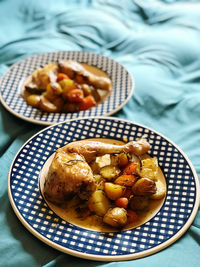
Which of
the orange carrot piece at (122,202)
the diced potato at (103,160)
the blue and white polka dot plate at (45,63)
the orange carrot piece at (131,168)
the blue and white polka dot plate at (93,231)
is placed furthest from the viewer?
the blue and white polka dot plate at (45,63)

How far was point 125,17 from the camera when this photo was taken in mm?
2809

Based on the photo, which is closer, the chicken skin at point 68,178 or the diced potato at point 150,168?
the chicken skin at point 68,178

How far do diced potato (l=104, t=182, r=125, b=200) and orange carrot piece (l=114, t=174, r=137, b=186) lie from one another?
0.11 feet

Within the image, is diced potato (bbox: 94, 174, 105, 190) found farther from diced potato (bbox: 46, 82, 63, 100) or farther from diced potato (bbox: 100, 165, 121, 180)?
diced potato (bbox: 46, 82, 63, 100)

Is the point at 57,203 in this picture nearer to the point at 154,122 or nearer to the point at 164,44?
the point at 154,122

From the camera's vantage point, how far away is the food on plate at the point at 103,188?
128cm

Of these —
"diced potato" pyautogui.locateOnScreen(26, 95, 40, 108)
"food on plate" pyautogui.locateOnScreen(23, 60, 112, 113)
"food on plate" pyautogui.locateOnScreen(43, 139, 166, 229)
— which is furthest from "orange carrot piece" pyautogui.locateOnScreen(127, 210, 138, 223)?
"diced potato" pyautogui.locateOnScreen(26, 95, 40, 108)

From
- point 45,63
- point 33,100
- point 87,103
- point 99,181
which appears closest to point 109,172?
point 99,181

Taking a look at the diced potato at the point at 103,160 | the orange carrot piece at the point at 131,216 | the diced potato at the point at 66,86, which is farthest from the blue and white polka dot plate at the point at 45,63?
the orange carrot piece at the point at 131,216

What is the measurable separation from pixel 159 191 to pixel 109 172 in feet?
0.70

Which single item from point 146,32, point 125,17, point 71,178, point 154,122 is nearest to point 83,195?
point 71,178

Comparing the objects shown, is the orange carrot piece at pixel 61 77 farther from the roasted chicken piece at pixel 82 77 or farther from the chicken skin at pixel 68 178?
the chicken skin at pixel 68 178

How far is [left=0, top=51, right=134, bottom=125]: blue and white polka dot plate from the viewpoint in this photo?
1847 millimetres

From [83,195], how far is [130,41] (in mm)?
1515
